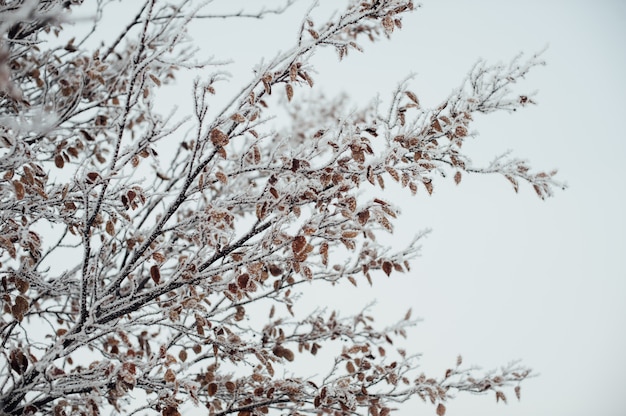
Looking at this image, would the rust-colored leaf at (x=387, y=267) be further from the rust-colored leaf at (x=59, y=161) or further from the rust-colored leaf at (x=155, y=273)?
the rust-colored leaf at (x=59, y=161)

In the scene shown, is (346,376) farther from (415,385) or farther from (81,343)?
(81,343)

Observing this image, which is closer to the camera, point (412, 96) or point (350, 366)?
point (412, 96)

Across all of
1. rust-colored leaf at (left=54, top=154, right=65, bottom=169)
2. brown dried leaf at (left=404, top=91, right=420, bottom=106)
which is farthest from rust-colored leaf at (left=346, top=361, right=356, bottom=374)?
rust-colored leaf at (left=54, top=154, right=65, bottom=169)

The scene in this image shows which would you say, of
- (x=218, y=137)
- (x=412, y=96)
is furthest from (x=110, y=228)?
(x=412, y=96)

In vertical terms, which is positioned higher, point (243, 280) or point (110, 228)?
point (110, 228)

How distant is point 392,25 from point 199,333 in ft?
6.62

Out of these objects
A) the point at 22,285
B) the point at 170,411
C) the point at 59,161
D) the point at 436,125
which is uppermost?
the point at 59,161

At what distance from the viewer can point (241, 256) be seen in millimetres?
2072

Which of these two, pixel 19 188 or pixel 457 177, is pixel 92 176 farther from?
pixel 457 177

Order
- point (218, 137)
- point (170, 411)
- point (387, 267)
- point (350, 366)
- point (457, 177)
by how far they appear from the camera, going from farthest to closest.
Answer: point (350, 366) → point (387, 267) → point (457, 177) → point (170, 411) → point (218, 137)

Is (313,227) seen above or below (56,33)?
below

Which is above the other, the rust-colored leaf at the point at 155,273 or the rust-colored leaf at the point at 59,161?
the rust-colored leaf at the point at 59,161

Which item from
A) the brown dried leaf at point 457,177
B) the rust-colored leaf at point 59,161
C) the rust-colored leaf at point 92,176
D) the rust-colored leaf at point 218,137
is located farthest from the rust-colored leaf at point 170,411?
the brown dried leaf at point 457,177

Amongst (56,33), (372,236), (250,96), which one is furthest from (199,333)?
(56,33)
